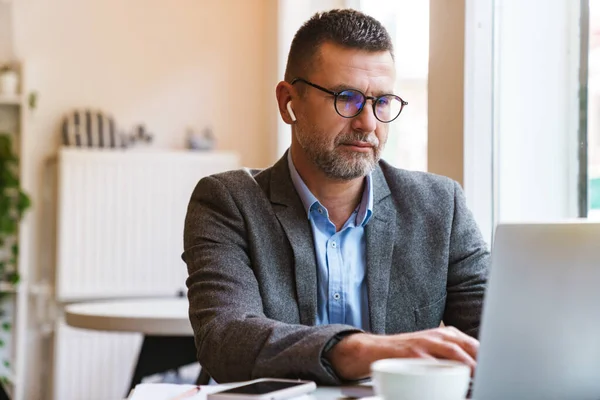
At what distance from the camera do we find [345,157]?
1575mm

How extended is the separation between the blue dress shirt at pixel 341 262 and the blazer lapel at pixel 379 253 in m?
0.02

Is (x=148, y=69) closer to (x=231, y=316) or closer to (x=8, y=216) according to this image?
(x=8, y=216)

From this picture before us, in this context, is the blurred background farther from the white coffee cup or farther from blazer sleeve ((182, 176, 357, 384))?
the white coffee cup

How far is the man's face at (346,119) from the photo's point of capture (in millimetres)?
1561

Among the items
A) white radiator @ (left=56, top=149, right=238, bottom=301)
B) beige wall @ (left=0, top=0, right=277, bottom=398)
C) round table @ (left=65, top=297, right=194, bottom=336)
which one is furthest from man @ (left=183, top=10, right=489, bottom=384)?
beige wall @ (left=0, top=0, right=277, bottom=398)

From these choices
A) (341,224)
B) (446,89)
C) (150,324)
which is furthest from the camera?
(150,324)

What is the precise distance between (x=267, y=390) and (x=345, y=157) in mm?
671

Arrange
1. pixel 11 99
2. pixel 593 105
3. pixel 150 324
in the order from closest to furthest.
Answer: pixel 593 105 < pixel 150 324 < pixel 11 99

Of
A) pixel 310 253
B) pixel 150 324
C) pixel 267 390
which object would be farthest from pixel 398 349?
pixel 150 324

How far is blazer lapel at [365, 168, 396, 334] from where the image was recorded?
5.12 feet

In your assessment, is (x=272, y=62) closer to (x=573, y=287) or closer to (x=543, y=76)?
(x=543, y=76)

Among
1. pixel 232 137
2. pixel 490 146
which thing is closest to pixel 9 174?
pixel 232 137

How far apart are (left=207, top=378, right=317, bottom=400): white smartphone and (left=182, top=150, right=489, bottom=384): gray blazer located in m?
0.35

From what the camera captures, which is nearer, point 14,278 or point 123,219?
point 14,278
